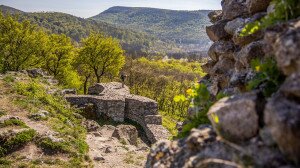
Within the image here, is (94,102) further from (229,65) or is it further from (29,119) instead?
(229,65)

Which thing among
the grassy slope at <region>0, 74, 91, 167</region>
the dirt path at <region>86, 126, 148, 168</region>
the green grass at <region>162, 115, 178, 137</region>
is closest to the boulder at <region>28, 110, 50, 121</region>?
the grassy slope at <region>0, 74, 91, 167</region>

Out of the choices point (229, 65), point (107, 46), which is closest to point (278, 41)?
point (229, 65)

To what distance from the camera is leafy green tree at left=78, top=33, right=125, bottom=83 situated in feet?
169

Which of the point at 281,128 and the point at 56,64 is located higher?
the point at 281,128

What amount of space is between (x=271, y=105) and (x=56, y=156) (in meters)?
16.4

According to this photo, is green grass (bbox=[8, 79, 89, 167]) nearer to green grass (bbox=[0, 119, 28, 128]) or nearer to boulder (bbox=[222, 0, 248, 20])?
green grass (bbox=[0, 119, 28, 128])

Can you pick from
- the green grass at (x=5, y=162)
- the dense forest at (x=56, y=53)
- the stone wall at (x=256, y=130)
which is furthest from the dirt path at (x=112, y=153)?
the dense forest at (x=56, y=53)

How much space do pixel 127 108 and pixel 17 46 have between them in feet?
62.7

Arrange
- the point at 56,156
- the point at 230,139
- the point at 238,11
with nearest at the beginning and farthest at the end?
the point at 230,139 → the point at 238,11 → the point at 56,156

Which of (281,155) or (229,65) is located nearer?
(281,155)

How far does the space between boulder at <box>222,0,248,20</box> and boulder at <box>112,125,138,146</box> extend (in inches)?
662

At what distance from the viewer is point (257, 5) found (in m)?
12.5

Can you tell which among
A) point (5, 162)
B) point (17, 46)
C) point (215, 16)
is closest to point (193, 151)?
point (215, 16)

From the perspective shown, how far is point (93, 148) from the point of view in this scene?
23.6 metres
